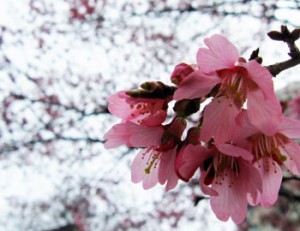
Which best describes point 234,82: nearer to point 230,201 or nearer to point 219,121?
point 219,121

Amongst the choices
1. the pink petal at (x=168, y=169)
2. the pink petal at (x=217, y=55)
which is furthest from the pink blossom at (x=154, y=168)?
the pink petal at (x=217, y=55)

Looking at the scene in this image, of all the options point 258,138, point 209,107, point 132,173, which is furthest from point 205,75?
point 132,173

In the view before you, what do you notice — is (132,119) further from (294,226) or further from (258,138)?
(294,226)

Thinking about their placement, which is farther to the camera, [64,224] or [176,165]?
[64,224]

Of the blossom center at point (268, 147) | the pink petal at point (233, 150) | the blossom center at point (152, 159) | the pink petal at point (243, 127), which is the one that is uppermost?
the pink petal at point (243, 127)

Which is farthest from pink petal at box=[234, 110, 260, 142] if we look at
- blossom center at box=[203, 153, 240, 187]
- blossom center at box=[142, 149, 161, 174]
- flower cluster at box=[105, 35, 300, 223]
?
blossom center at box=[142, 149, 161, 174]

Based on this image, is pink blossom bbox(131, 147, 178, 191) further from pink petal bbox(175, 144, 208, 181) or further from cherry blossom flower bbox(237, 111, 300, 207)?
cherry blossom flower bbox(237, 111, 300, 207)

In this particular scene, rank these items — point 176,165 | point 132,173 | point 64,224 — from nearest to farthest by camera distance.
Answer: point 176,165, point 132,173, point 64,224

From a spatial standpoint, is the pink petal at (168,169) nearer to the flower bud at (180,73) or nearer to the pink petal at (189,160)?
the pink petal at (189,160)
